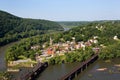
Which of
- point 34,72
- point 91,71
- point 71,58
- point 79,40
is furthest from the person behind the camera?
point 79,40

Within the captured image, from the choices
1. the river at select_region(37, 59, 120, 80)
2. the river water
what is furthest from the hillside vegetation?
the river at select_region(37, 59, 120, 80)

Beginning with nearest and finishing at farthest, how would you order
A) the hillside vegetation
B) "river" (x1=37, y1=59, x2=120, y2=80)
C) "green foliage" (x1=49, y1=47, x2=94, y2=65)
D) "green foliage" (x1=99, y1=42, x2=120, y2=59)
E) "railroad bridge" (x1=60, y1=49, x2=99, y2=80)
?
"railroad bridge" (x1=60, y1=49, x2=99, y2=80) < "river" (x1=37, y1=59, x2=120, y2=80) < "green foliage" (x1=49, y1=47, x2=94, y2=65) < "green foliage" (x1=99, y1=42, x2=120, y2=59) < the hillside vegetation

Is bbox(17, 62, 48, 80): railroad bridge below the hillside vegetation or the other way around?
below

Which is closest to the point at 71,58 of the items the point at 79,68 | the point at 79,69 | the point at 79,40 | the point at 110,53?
the point at 79,69

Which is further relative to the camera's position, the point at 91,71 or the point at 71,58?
the point at 71,58

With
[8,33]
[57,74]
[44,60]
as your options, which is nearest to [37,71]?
[57,74]

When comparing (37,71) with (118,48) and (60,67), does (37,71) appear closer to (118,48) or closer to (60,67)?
(60,67)

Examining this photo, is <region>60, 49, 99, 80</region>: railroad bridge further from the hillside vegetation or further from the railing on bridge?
the hillside vegetation

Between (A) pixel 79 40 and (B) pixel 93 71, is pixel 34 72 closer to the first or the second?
(B) pixel 93 71

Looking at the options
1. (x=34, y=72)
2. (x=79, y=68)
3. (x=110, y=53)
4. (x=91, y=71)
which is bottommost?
(x=91, y=71)

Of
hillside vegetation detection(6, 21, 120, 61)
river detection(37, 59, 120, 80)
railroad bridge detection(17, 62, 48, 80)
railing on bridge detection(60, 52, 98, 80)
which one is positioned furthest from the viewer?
hillside vegetation detection(6, 21, 120, 61)
